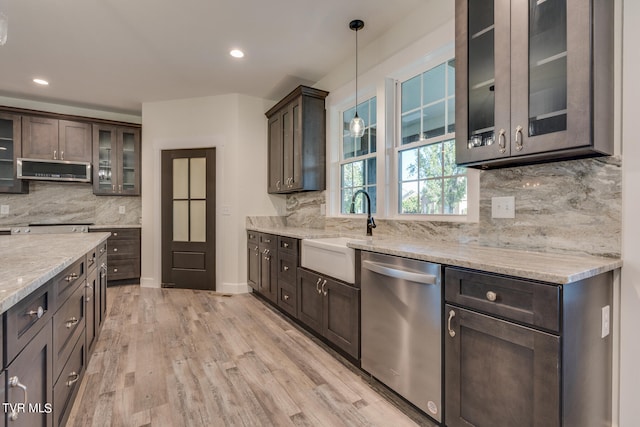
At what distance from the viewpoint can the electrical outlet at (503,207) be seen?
6.11ft

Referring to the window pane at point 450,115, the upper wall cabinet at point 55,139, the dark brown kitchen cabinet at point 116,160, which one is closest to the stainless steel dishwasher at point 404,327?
the window pane at point 450,115

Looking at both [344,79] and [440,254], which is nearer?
[440,254]

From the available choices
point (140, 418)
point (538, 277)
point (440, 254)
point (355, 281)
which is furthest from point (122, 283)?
point (538, 277)

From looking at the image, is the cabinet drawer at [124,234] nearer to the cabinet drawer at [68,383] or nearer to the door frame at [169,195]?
the door frame at [169,195]

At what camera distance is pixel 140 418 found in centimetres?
169

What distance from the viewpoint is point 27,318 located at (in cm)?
105

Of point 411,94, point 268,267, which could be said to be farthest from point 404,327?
point 268,267

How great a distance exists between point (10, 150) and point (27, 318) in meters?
4.74

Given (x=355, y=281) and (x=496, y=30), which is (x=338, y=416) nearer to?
Answer: (x=355, y=281)

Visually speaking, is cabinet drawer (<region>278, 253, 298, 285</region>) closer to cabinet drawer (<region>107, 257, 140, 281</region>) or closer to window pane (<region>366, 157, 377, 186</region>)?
window pane (<region>366, 157, 377, 186</region>)

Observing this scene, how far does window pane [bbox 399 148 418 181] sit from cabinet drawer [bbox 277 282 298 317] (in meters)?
1.46

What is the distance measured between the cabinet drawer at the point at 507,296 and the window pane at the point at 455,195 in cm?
97

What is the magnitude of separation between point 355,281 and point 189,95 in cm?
378

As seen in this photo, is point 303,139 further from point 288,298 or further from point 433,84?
point 288,298
